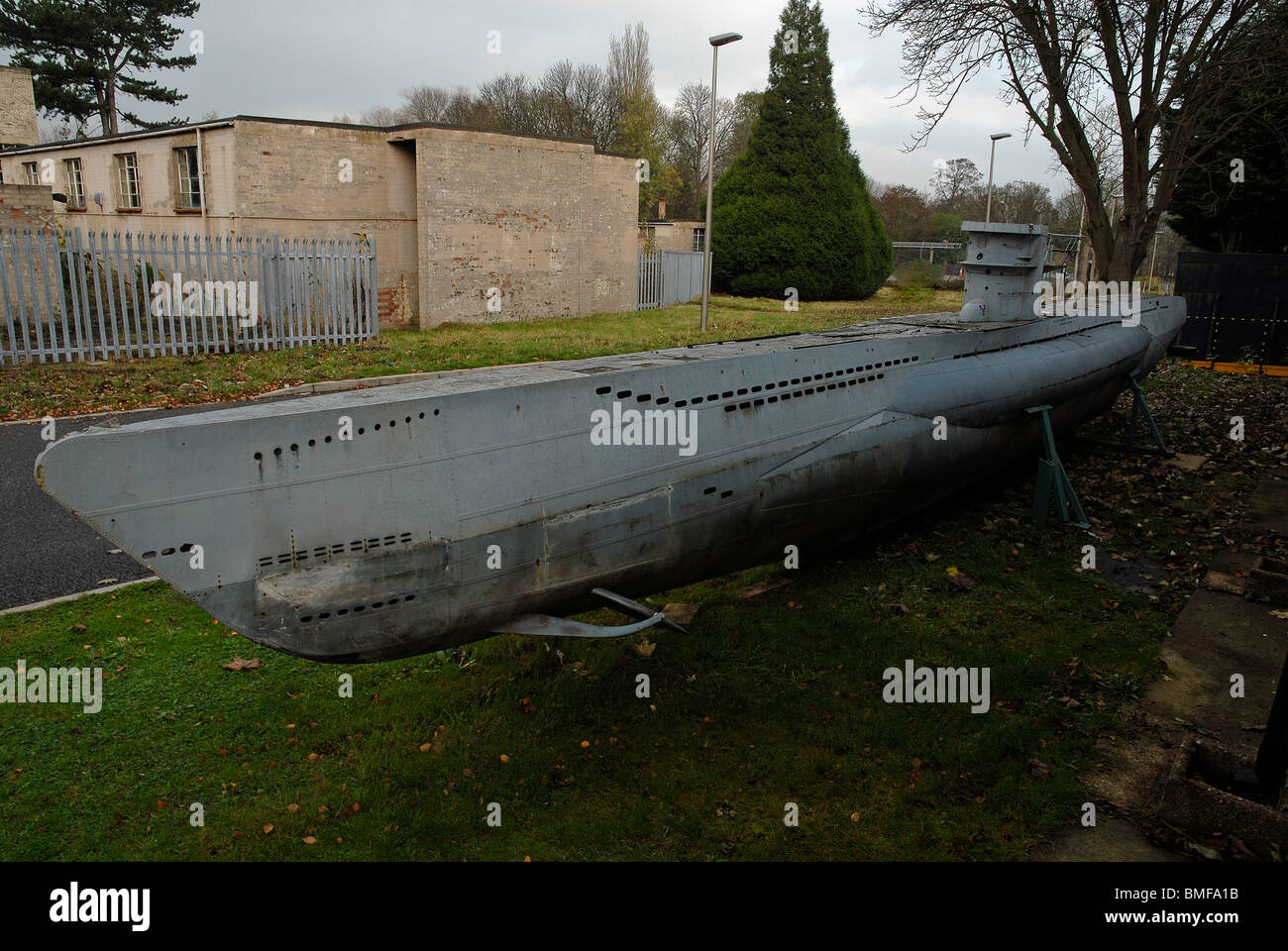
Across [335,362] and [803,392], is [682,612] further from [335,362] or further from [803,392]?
[335,362]

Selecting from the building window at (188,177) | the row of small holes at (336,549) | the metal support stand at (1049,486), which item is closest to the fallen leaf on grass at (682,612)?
the row of small holes at (336,549)

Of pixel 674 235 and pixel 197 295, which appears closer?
pixel 197 295

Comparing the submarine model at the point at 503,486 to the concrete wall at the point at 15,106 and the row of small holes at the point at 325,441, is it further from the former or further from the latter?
the concrete wall at the point at 15,106

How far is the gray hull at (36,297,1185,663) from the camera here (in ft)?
12.4

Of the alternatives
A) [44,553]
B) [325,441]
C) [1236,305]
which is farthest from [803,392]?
[1236,305]

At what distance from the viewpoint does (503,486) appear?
15.0 feet

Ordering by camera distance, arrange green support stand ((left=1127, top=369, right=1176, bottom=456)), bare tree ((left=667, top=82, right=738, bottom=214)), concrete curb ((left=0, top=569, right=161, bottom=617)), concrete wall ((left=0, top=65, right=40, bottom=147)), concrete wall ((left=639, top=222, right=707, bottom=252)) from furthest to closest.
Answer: bare tree ((left=667, top=82, right=738, bottom=214))
concrete wall ((left=639, top=222, right=707, bottom=252))
concrete wall ((left=0, top=65, right=40, bottom=147))
green support stand ((left=1127, top=369, right=1176, bottom=456))
concrete curb ((left=0, top=569, right=161, bottom=617))

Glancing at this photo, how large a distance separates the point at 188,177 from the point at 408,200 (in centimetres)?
546

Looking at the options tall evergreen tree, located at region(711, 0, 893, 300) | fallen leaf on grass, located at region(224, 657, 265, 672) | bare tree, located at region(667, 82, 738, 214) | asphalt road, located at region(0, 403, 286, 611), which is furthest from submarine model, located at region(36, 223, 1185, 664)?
bare tree, located at region(667, 82, 738, 214)

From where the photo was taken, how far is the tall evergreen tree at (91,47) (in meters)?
35.7

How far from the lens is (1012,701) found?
5.54m

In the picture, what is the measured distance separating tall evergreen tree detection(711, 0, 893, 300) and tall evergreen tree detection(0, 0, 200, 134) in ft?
89.4

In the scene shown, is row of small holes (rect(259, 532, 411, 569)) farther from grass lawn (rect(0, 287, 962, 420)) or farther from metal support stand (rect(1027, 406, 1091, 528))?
grass lawn (rect(0, 287, 962, 420))

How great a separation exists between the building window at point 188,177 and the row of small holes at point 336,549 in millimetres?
20804
